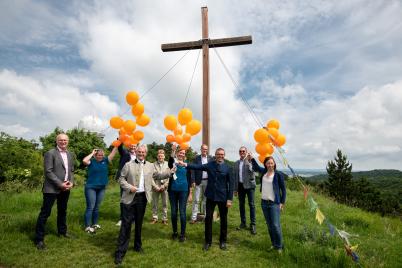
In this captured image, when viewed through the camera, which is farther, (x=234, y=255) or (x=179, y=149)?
(x=179, y=149)

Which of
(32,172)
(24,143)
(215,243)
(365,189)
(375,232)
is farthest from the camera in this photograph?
(365,189)

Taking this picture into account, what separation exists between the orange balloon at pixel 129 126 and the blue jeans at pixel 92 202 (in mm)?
1553

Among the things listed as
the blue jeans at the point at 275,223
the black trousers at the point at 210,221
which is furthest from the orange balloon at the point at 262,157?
the black trousers at the point at 210,221

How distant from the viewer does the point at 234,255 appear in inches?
221

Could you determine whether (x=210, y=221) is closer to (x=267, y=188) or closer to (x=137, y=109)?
(x=267, y=188)

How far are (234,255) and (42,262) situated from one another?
11.3ft

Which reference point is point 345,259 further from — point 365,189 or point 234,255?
point 365,189

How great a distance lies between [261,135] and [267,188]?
1090 millimetres

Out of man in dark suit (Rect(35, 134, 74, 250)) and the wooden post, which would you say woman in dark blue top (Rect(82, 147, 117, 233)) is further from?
the wooden post

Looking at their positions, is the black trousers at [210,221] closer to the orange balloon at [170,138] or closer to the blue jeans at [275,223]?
the blue jeans at [275,223]

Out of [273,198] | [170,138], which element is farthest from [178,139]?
[273,198]

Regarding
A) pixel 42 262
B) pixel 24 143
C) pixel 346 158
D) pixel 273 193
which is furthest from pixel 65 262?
pixel 346 158

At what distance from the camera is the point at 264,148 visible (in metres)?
5.97

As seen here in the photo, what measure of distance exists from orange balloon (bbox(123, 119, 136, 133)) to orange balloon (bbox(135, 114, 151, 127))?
228 mm
